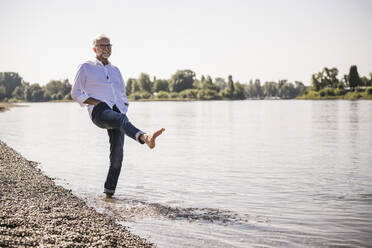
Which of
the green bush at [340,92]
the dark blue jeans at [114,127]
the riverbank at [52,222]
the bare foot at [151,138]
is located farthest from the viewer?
the green bush at [340,92]

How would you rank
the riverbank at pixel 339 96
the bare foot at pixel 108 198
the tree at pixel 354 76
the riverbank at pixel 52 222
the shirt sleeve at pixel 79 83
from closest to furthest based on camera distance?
1. the riverbank at pixel 52 222
2. the shirt sleeve at pixel 79 83
3. the bare foot at pixel 108 198
4. the tree at pixel 354 76
5. the riverbank at pixel 339 96

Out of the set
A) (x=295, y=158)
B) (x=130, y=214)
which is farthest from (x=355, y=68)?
(x=130, y=214)

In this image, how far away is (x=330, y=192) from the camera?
31.5 ft

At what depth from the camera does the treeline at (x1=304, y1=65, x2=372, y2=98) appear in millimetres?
163875

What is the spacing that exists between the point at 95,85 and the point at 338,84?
182m

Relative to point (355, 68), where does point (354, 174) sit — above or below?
below

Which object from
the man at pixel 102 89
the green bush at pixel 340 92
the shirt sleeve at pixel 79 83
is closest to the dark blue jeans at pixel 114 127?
the man at pixel 102 89

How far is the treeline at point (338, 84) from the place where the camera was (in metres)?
164

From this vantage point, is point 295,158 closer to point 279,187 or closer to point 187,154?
point 187,154

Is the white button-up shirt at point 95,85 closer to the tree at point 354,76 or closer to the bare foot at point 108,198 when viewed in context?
→ the bare foot at point 108,198

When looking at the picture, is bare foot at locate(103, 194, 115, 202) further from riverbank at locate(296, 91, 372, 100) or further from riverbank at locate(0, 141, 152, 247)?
riverbank at locate(296, 91, 372, 100)

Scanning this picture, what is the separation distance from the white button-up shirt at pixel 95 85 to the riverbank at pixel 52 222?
1.75 meters

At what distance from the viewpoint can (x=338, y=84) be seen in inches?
6865

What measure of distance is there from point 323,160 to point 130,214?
10454 mm
